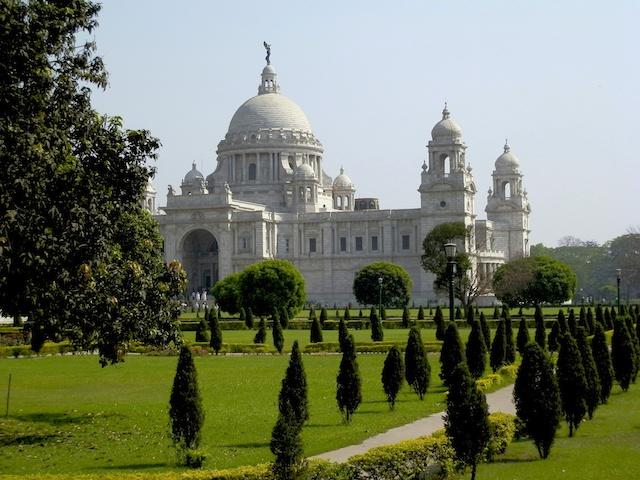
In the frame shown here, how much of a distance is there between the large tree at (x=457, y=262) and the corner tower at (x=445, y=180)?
17.4 ft

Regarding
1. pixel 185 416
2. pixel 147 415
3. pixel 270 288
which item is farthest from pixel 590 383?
pixel 270 288

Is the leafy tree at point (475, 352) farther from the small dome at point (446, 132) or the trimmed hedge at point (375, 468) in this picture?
the small dome at point (446, 132)

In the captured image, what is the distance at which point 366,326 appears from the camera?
179 feet

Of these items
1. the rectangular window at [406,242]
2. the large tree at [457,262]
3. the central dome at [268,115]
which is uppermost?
the central dome at [268,115]

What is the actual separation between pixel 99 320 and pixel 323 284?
7790 cm

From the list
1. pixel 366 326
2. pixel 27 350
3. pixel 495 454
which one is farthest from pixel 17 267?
pixel 366 326

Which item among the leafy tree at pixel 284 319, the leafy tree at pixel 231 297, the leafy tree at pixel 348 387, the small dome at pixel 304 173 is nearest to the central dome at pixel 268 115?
the small dome at pixel 304 173

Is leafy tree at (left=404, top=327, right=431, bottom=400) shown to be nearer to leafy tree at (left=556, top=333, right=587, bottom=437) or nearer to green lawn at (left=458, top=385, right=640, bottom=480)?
green lawn at (left=458, top=385, right=640, bottom=480)

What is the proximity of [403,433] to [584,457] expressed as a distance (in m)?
3.18

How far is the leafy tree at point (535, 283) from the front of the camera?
232 feet

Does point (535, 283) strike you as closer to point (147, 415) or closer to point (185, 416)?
point (147, 415)

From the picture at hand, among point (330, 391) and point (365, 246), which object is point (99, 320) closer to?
point (330, 391)

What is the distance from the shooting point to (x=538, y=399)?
53.6 ft

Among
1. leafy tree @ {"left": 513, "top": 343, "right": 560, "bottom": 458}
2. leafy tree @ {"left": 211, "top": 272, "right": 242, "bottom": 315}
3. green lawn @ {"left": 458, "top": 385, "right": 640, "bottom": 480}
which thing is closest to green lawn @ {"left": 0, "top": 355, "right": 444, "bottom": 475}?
green lawn @ {"left": 458, "top": 385, "right": 640, "bottom": 480}
